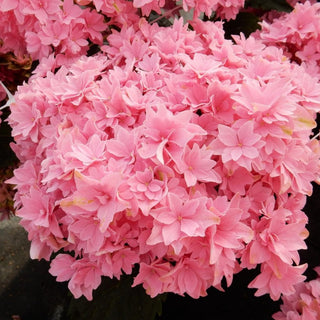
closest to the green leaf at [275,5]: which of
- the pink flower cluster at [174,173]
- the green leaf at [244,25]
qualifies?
the green leaf at [244,25]

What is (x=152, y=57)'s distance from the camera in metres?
0.95

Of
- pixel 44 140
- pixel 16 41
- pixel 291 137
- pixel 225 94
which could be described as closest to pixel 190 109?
pixel 225 94

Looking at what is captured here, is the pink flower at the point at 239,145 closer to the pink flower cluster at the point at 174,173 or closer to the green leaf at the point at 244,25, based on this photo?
the pink flower cluster at the point at 174,173

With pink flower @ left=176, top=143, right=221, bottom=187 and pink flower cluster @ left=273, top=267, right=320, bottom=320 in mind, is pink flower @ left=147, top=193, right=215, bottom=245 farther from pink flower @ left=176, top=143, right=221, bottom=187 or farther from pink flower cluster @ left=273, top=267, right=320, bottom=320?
pink flower cluster @ left=273, top=267, right=320, bottom=320

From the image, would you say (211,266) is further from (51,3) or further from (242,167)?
(51,3)

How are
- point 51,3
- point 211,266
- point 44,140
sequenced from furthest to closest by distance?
point 51,3
point 44,140
point 211,266

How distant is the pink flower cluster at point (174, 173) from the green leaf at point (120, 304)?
0.23m

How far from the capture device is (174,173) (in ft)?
2.41

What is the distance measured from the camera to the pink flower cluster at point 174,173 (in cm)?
70

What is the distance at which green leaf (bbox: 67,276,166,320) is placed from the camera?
101cm

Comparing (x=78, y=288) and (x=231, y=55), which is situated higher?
(x=231, y=55)

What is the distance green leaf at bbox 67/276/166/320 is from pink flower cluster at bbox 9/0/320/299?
0.74 feet

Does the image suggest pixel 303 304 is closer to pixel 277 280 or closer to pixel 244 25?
pixel 277 280

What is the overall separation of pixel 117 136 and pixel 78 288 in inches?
11.4
